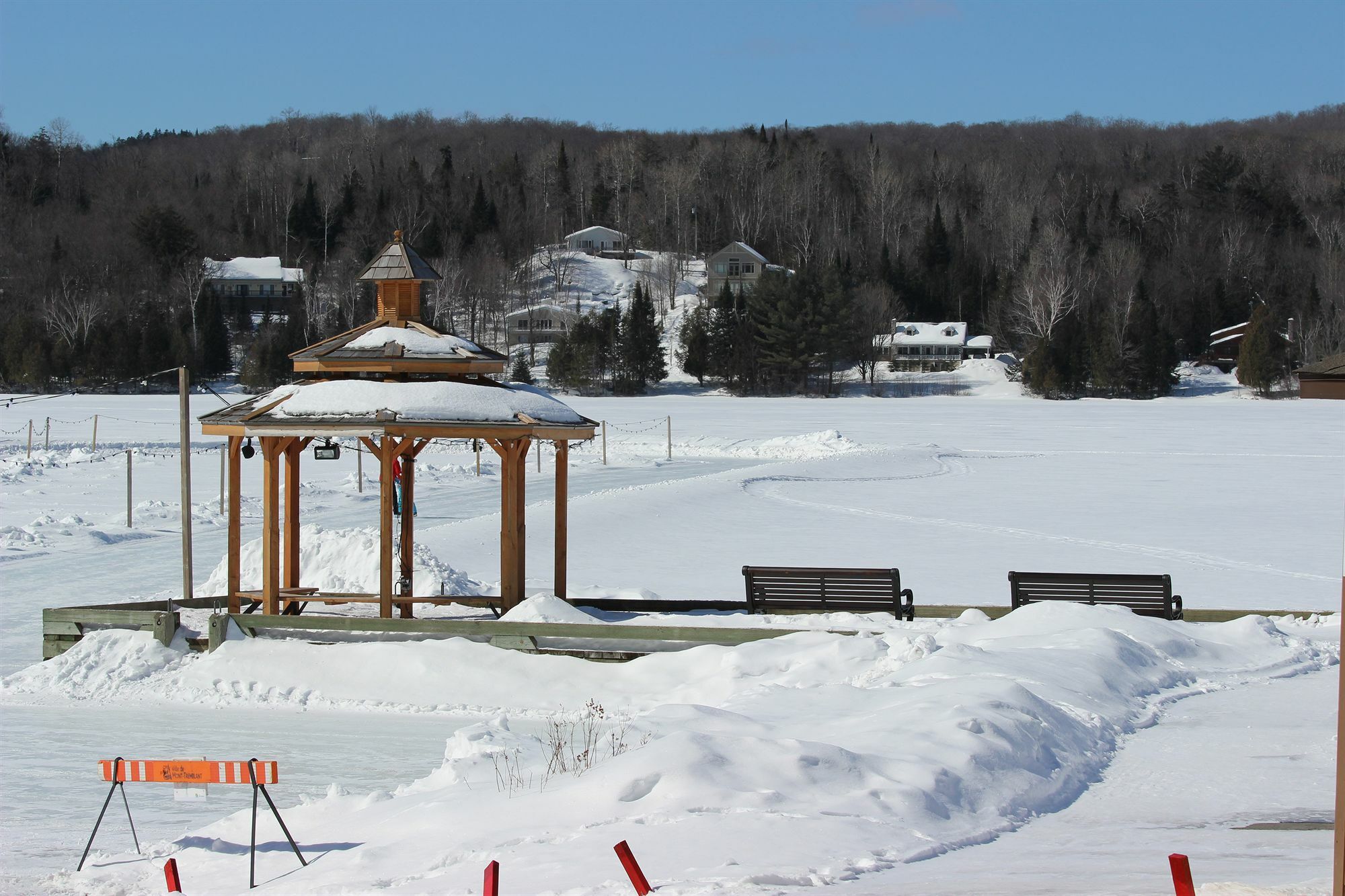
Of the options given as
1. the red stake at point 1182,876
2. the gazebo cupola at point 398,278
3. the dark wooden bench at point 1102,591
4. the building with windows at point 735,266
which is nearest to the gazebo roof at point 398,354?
the gazebo cupola at point 398,278

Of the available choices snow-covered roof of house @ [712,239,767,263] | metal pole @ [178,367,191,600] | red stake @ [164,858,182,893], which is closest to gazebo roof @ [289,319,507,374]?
metal pole @ [178,367,191,600]

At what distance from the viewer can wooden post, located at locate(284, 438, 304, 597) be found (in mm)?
15414

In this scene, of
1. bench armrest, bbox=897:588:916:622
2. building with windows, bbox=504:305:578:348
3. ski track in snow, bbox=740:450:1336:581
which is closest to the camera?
bench armrest, bbox=897:588:916:622

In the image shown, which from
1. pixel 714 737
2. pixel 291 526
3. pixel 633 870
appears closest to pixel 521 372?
pixel 291 526

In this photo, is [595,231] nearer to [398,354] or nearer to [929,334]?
[929,334]

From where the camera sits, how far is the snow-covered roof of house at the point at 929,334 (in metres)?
90.3

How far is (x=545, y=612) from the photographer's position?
44.1 ft

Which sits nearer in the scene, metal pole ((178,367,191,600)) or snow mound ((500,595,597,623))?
snow mound ((500,595,597,623))

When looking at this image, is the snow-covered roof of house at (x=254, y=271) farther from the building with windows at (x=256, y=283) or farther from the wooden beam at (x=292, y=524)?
the wooden beam at (x=292, y=524)

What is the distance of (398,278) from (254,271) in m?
91.4

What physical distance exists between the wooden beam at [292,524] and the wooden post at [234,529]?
2.62 feet

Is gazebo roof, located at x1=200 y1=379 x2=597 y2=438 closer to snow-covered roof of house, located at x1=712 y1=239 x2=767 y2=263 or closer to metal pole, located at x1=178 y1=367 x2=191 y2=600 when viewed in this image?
metal pole, located at x1=178 y1=367 x2=191 y2=600

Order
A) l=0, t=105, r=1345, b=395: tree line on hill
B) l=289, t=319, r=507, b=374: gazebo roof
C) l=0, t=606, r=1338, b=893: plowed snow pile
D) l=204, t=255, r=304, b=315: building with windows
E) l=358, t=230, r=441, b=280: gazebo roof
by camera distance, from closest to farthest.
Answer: l=0, t=606, r=1338, b=893: plowed snow pile, l=289, t=319, r=507, b=374: gazebo roof, l=358, t=230, r=441, b=280: gazebo roof, l=0, t=105, r=1345, b=395: tree line on hill, l=204, t=255, r=304, b=315: building with windows

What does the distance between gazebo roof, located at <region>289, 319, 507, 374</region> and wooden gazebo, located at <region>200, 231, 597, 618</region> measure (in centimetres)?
1
